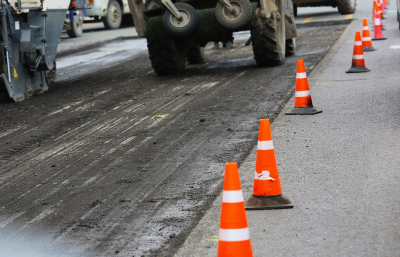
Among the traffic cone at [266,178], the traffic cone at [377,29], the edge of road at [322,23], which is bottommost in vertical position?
the edge of road at [322,23]

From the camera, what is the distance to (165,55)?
14.2m

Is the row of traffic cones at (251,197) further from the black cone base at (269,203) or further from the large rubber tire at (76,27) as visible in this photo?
the large rubber tire at (76,27)

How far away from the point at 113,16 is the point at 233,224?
1031 inches

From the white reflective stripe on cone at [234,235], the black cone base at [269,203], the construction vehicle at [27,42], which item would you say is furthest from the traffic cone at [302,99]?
the white reflective stripe on cone at [234,235]

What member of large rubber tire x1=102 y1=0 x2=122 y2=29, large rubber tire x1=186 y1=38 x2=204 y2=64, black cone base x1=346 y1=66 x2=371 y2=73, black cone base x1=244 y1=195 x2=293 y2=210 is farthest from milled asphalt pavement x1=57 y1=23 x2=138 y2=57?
black cone base x1=244 y1=195 x2=293 y2=210

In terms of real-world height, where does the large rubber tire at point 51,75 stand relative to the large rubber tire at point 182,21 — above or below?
below

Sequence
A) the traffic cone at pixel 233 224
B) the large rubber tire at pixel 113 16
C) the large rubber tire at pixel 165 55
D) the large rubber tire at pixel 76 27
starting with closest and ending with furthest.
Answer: the traffic cone at pixel 233 224 < the large rubber tire at pixel 165 55 < the large rubber tire at pixel 76 27 < the large rubber tire at pixel 113 16

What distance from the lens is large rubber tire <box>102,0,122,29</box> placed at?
28.9 meters

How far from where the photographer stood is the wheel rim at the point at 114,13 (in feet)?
95.2

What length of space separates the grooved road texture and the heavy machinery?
37 centimetres

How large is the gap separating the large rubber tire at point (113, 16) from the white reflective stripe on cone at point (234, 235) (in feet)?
83.0

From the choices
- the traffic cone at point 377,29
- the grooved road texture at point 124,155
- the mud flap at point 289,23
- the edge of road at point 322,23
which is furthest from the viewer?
the edge of road at point 322,23

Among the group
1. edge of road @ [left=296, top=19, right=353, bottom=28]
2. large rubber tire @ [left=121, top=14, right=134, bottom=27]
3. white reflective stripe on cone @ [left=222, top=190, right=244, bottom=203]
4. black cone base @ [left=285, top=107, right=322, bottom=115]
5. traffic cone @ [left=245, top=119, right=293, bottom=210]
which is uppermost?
white reflective stripe on cone @ [left=222, top=190, right=244, bottom=203]

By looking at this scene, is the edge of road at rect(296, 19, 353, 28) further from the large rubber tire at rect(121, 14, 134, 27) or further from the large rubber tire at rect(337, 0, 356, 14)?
the large rubber tire at rect(121, 14, 134, 27)
